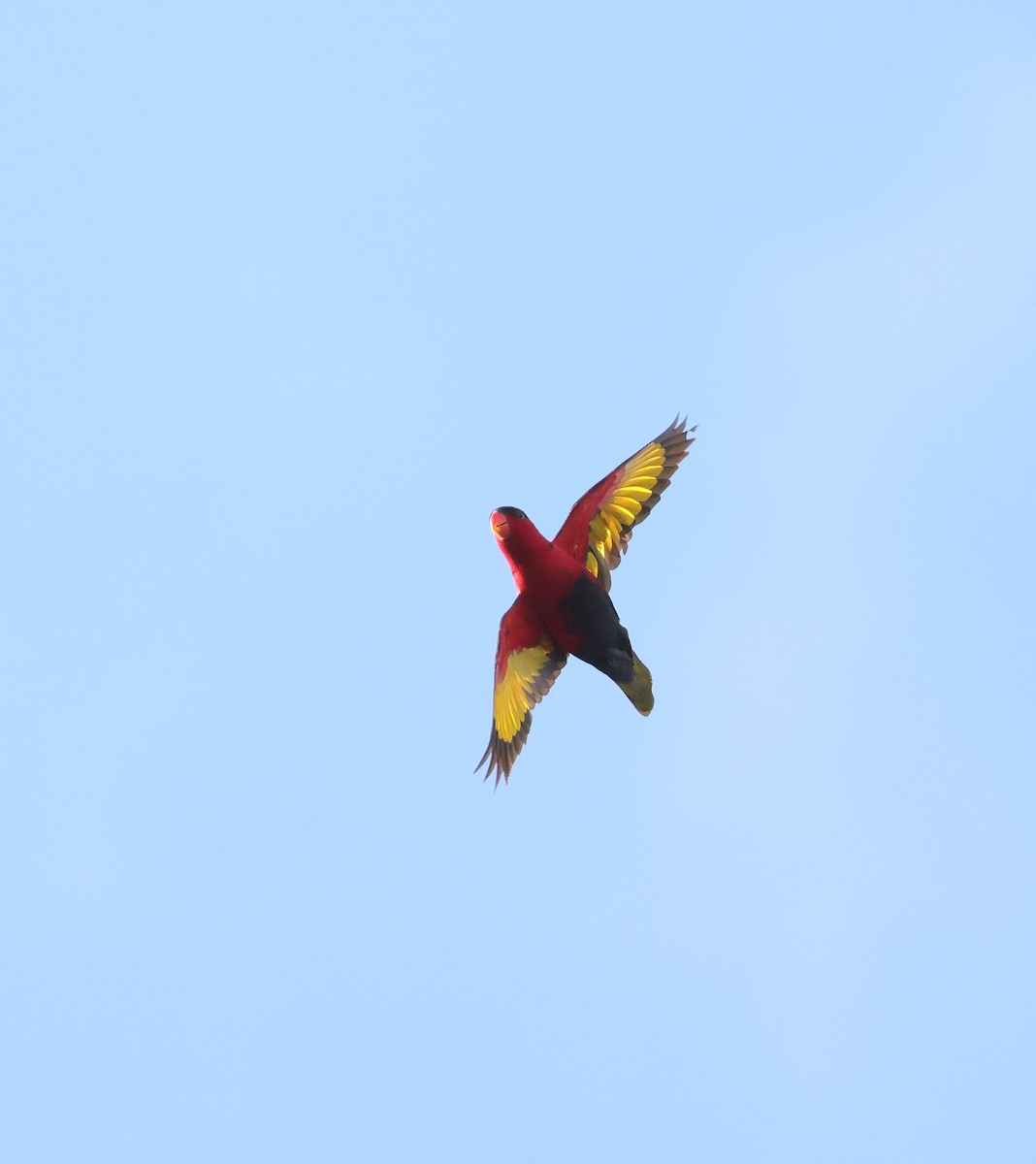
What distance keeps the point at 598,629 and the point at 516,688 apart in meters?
1.24

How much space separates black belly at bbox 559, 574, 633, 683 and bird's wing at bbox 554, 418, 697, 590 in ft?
2.21

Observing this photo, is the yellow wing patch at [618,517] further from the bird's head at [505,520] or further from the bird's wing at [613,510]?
the bird's head at [505,520]

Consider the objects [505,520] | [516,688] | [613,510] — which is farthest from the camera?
[613,510]

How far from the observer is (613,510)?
17.2 metres

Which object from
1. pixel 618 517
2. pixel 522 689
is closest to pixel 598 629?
pixel 522 689

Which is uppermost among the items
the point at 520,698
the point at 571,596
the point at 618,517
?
the point at 618,517

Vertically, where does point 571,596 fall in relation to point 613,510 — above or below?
below

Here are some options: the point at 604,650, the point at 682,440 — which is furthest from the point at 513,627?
the point at 682,440

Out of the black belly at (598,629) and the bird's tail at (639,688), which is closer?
the black belly at (598,629)

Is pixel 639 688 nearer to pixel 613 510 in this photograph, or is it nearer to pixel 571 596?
pixel 571 596

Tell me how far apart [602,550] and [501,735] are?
88.0 inches

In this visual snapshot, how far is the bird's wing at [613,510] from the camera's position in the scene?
17.0 metres

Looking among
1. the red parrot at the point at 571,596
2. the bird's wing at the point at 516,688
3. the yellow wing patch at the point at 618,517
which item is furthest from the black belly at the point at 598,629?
the yellow wing patch at the point at 618,517

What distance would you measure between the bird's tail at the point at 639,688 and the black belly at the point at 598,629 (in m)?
0.05
